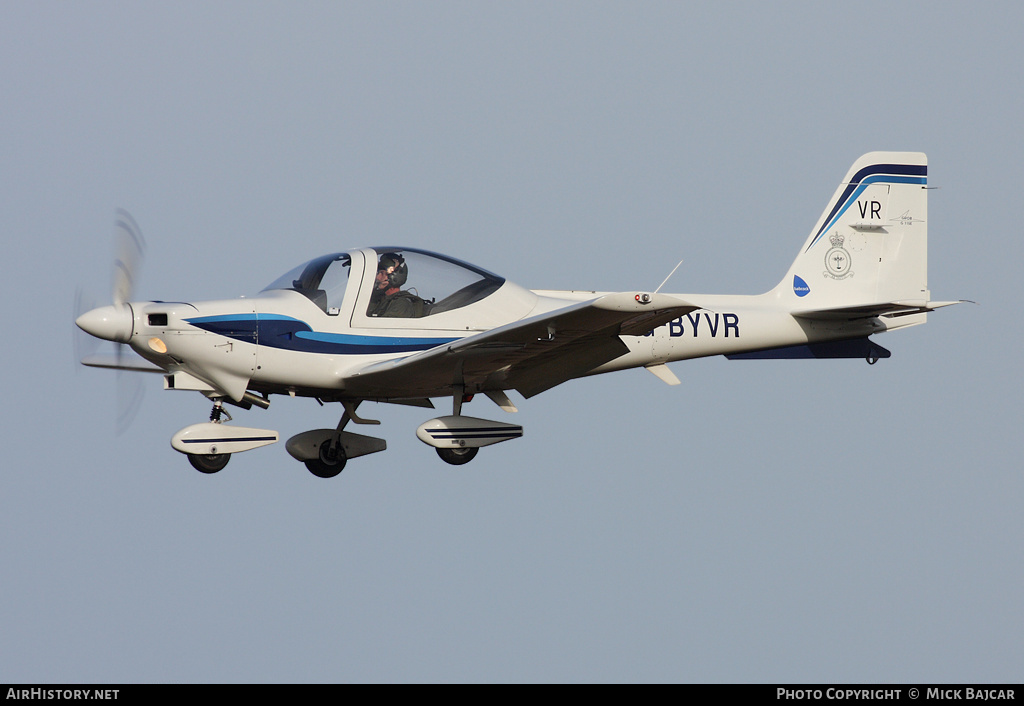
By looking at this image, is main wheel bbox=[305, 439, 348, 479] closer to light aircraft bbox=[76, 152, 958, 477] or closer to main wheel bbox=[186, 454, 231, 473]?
light aircraft bbox=[76, 152, 958, 477]

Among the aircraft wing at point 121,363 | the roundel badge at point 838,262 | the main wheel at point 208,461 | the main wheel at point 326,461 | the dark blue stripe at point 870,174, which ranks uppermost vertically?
the dark blue stripe at point 870,174

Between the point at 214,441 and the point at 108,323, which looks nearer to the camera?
the point at 108,323

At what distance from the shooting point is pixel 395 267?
38.6ft

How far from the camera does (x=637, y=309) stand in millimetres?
9242

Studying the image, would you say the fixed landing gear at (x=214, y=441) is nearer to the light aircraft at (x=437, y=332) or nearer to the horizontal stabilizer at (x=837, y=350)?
the light aircraft at (x=437, y=332)

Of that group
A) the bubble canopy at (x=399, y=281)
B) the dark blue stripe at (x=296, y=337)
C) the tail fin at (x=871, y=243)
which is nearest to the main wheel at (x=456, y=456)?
the dark blue stripe at (x=296, y=337)

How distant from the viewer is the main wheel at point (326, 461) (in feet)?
41.2

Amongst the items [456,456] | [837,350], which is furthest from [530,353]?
[837,350]

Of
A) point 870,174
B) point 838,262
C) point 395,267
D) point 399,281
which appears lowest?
point 399,281

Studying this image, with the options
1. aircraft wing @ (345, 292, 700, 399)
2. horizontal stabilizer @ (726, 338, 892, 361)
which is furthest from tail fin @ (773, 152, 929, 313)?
aircraft wing @ (345, 292, 700, 399)

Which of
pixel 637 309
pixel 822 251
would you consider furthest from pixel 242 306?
pixel 822 251

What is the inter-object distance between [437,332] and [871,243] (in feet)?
17.4

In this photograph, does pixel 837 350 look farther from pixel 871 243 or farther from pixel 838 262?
pixel 871 243

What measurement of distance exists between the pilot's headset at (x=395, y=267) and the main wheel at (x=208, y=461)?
2292 millimetres
